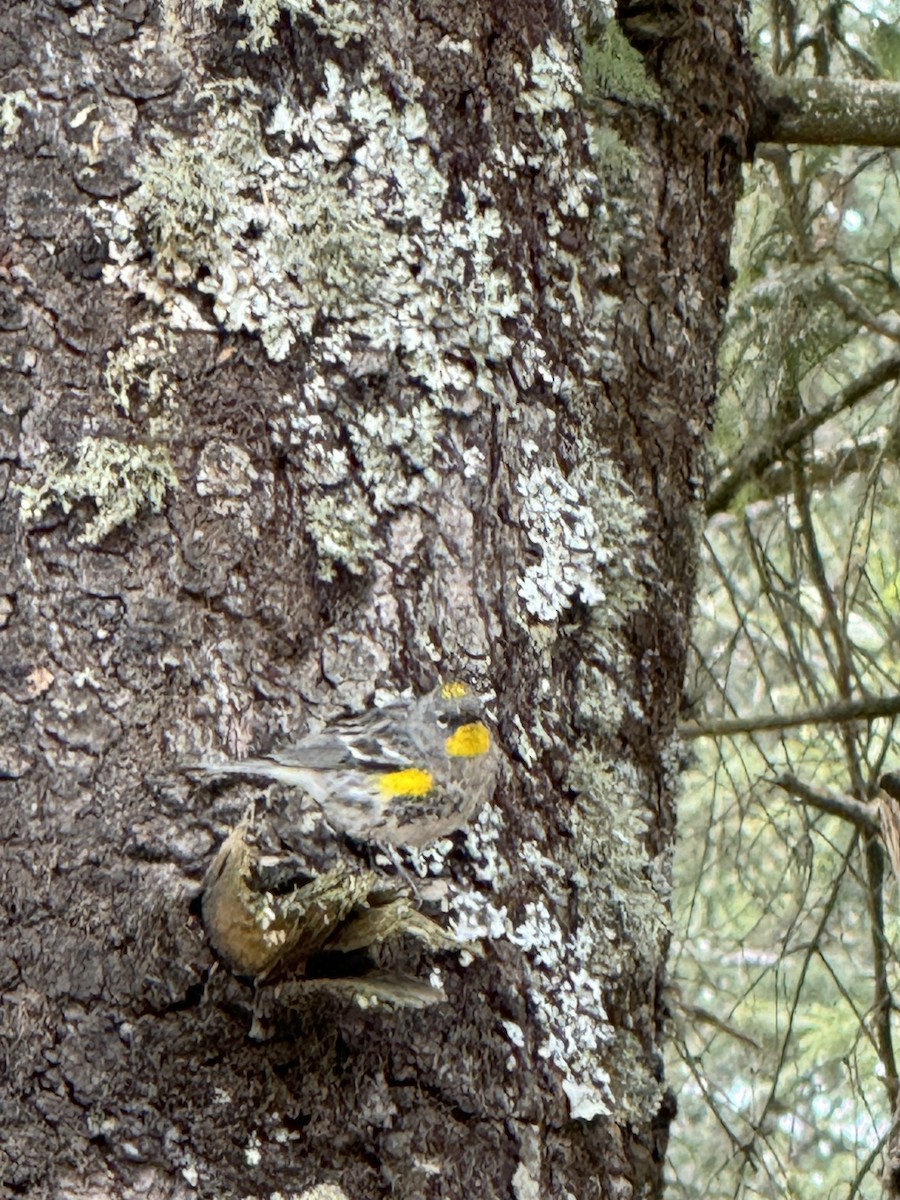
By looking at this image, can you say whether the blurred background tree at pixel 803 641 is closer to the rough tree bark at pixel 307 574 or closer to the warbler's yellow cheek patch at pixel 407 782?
the rough tree bark at pixel 307 574

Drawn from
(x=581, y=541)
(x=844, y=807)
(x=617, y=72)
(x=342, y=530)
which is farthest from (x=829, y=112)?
(x=844, y=807)

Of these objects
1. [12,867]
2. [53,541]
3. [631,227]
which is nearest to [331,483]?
[53,541]

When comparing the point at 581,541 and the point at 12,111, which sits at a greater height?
the point at 12,111

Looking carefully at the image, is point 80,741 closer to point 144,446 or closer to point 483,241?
point 144,446

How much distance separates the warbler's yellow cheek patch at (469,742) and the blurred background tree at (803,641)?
120 centimetres

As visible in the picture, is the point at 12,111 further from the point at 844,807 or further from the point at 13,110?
the point at 844,807

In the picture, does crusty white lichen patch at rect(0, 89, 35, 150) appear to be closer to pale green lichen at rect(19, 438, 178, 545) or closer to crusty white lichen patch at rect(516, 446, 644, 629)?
pale green lichen at rect(19, 438, 178, 545)

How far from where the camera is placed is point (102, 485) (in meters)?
1.38

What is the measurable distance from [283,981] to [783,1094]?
2.23m

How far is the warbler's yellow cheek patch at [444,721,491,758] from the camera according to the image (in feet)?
4.32

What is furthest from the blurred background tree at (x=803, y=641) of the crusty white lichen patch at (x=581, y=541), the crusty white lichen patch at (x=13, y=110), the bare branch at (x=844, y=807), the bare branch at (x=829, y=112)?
the crusty white lichen patch at (x=13, y=110)

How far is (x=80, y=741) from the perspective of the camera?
4.39 feet

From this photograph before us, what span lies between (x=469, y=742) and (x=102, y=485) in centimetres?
41

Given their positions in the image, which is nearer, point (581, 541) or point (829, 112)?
point (581, 541)
